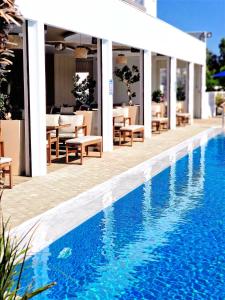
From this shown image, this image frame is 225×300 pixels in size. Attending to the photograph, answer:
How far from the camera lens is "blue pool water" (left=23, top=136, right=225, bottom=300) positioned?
4.97m

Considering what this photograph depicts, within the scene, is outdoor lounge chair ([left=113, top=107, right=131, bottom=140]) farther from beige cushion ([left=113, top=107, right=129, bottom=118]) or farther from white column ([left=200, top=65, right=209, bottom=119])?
white column ([left=200, top=65, right=209, bottom=119])

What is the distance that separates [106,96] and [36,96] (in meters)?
4.09

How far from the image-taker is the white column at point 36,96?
31.7ft

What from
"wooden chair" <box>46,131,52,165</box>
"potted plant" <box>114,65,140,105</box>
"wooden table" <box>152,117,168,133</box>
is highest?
"potted plant" <box>114,65,140,105</box>

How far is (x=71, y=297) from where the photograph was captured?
4785 millimetres

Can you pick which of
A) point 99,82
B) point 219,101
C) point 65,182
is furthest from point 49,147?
point 219,101

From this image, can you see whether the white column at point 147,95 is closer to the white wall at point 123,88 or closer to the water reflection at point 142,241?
the water reflection at point 142,241

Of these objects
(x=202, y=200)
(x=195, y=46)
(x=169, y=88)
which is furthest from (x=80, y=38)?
(x=195, y=46)

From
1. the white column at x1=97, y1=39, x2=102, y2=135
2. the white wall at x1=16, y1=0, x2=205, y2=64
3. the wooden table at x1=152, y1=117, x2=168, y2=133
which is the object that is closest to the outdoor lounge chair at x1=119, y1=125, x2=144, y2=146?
the white column at x1=97, y1=39, x2=102, y2=135

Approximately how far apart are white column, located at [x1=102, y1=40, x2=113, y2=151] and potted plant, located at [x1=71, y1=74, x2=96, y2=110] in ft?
27.9

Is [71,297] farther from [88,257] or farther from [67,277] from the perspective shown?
[88,257]

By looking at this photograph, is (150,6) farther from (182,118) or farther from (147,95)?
(147,95)

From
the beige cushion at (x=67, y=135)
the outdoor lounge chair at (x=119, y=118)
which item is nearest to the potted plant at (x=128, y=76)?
the outdoor lounge chair at (x=119, y=118)

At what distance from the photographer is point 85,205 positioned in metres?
7.82
